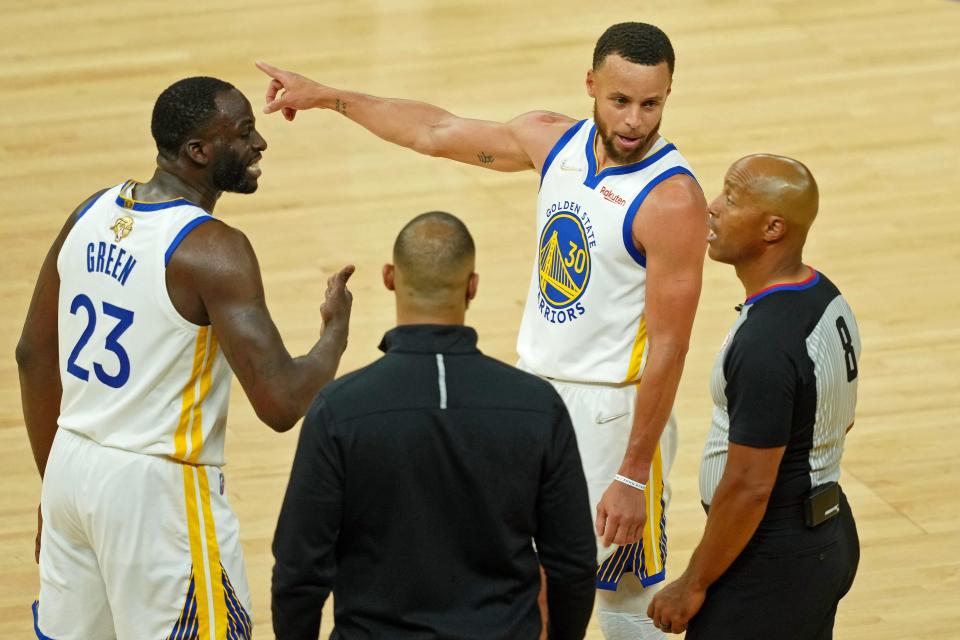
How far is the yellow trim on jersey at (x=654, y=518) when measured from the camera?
394cm

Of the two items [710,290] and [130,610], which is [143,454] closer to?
[130,610]

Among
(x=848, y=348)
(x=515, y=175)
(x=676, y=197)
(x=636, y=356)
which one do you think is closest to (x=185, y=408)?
(x=636, y=356)

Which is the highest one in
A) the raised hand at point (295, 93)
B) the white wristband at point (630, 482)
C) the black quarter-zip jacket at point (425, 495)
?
the raised hand at point (295, 93)

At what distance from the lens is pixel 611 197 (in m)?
3.81

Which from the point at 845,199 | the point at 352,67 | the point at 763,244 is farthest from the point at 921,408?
the point at 352,67

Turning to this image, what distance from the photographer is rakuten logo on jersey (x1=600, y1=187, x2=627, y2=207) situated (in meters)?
3.79

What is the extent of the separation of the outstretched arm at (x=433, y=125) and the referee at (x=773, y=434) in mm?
996

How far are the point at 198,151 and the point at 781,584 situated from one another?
5.24ft

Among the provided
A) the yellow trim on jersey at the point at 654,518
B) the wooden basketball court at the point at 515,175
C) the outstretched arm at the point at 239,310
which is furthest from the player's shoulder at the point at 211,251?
the wooden basketball court at the point at 515,175

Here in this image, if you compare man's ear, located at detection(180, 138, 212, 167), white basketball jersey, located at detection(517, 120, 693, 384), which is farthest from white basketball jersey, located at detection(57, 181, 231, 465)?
white basketball jersey, located at detection(517, 120, 693, 384)

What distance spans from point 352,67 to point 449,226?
264 inches

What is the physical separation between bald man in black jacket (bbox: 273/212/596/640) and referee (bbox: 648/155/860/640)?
491mm

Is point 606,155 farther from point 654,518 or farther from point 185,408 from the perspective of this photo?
point 185,408

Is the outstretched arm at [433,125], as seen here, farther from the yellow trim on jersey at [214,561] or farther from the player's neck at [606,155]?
the yellow trim on jersey at [214,561]
